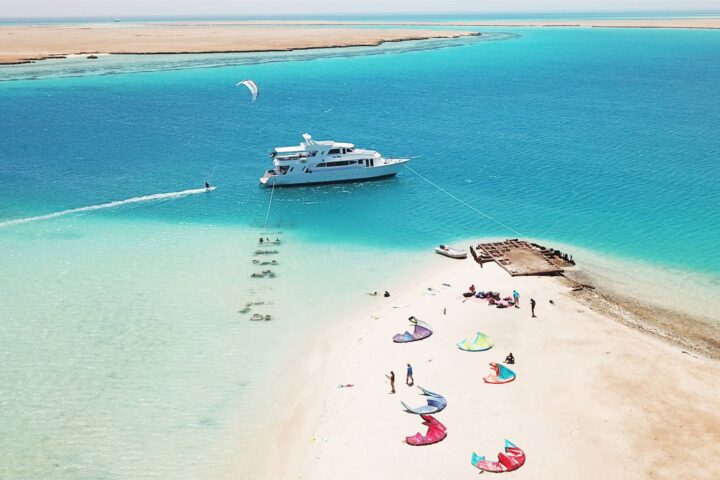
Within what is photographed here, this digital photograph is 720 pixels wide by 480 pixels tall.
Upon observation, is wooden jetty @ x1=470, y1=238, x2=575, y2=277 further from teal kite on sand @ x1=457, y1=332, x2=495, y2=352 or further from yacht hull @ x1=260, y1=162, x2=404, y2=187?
yacht hull @ x1=260, y1=162, x2=404, y2=187

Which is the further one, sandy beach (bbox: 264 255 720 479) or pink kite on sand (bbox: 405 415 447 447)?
pink kite on sand (bbox: 405 415 447 447)

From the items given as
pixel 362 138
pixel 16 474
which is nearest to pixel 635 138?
pixel 362 138

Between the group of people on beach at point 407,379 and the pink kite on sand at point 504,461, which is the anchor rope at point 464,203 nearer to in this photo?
the group of people on beach at point 407,379

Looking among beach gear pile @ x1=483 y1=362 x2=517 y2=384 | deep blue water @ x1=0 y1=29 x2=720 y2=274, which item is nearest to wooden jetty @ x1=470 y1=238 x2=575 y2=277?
deep blue water @ x1=0 y1=29 x2=720 y2=274

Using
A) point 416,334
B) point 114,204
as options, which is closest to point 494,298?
point 416,334

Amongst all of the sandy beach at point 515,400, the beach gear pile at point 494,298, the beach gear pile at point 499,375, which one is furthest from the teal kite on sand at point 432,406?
the beach gear pile at point 494,298
